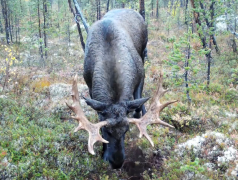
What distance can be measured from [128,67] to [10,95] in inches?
185

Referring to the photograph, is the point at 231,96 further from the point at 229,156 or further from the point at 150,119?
the point at 150,119

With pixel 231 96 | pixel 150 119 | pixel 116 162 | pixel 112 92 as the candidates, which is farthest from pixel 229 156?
pixel 231 96

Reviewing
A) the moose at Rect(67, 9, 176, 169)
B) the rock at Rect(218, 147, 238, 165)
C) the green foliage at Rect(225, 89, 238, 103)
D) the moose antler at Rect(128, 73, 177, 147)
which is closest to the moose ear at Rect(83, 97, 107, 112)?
the moose at Rect(67, 9, 176, 169)

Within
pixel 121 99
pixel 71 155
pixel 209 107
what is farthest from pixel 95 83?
pixel 209 107

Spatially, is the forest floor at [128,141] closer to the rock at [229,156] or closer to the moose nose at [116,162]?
the rock at [229,156]

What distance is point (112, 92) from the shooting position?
495 centimetres

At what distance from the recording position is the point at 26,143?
5.02 m

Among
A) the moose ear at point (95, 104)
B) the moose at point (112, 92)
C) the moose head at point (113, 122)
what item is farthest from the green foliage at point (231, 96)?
the moose ear at point (95, 104)

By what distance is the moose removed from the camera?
438cm

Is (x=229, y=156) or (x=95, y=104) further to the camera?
(x=229, y=156)

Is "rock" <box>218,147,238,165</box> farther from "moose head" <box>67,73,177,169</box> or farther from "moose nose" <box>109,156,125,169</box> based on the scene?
"moose nose" <box>109,156,125,169</box>

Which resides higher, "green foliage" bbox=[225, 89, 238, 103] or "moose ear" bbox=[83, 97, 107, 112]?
"moose ear" bbox=[83, 97, 107, 112]

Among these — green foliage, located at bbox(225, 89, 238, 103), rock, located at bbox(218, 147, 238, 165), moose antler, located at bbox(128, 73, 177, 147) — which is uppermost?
moose antler, located at bbox(128, 73, 177, 147)

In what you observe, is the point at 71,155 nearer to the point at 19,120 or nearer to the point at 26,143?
the point at 26,143
